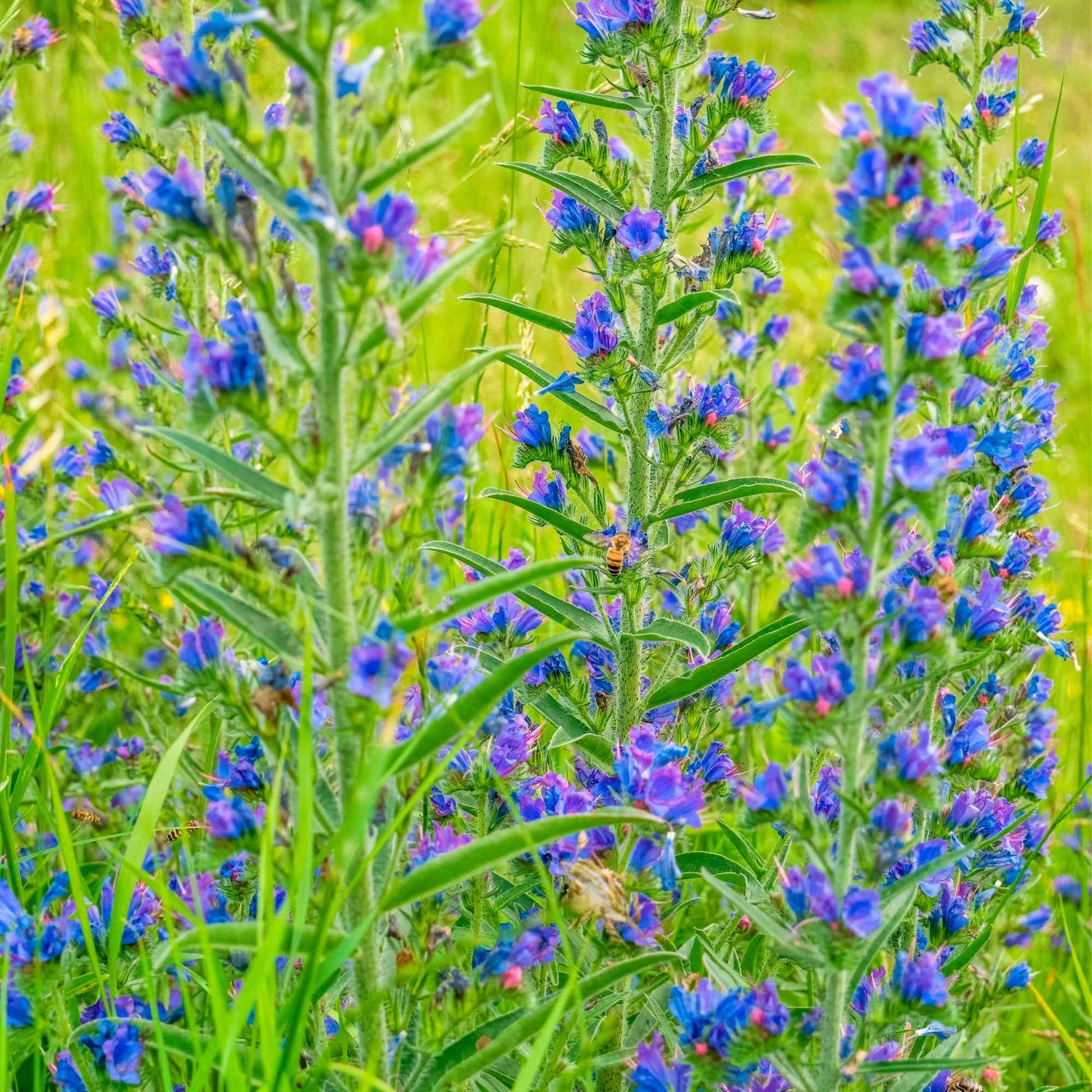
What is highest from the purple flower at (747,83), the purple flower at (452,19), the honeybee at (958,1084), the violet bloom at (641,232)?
the purple flower at (747,83)

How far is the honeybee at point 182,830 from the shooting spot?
7.02ft

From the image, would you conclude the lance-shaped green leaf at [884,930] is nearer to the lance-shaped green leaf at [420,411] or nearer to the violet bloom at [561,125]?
the lance-shaped green leaf at [420,411]

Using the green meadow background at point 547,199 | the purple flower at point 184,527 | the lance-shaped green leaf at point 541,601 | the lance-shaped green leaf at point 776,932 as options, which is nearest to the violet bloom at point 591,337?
the green meadow background at point 547,199

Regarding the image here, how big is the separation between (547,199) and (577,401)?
9.61ft

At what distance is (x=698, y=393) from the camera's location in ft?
7.29

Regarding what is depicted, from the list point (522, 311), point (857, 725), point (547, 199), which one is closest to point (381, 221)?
point (522, 311)

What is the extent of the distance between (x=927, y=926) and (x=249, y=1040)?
107 centimetres

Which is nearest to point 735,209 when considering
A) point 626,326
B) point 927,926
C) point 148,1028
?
point 626,326

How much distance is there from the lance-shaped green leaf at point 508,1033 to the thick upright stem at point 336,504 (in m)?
0.10

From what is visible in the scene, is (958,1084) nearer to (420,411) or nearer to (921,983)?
(921,983)

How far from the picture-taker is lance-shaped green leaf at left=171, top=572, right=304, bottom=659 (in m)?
1.49

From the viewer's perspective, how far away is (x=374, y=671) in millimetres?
1432

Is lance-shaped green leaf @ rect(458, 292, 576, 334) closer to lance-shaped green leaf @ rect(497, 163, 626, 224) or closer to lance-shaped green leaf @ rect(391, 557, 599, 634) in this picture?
lance-shaped green leaf @ rect(497, 163, 626, 224)

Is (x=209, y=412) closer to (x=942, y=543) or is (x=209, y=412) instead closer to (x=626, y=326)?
(x=626, y=326)
